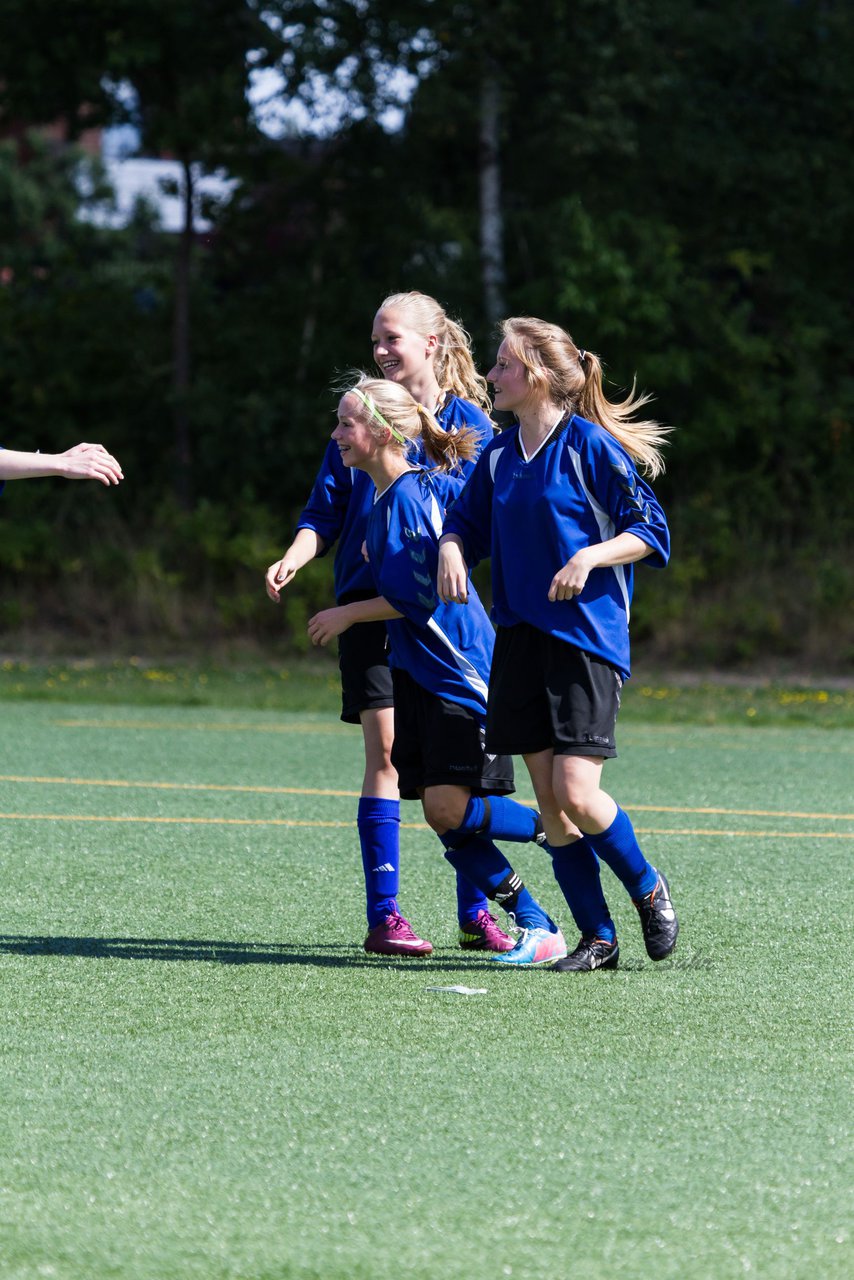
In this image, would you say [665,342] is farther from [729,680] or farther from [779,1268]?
[779,1268]

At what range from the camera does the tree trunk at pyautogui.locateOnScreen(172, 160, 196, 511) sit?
22.1 m

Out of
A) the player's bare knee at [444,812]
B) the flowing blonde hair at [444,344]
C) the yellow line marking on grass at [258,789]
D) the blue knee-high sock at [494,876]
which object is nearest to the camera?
the player's bare knee at [444,812]

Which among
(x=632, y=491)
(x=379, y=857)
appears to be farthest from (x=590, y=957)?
(x=632, y=491)

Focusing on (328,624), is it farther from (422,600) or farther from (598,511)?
(598,511)

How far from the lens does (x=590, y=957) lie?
5.16 meters

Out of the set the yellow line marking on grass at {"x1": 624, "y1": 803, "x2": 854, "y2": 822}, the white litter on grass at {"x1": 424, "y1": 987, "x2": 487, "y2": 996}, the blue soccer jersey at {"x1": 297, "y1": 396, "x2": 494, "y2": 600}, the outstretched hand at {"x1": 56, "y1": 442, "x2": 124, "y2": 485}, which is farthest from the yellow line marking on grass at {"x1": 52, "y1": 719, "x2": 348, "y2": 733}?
the white litter on grass at {"x1": 424, "y1": 987, "x2": 487, "y2": 996}

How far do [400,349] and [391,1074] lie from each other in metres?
2.35

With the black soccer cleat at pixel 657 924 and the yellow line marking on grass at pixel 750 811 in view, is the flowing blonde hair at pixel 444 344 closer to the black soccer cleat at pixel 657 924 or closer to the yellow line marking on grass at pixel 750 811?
the black soccer cleat at pixel 657 924

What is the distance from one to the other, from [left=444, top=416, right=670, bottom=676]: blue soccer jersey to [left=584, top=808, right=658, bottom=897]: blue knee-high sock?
1.44 feet

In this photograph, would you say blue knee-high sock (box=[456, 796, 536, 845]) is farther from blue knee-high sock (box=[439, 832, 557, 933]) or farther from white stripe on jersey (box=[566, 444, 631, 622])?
white stripe on jersey (box=[566, 444, 631, 622])

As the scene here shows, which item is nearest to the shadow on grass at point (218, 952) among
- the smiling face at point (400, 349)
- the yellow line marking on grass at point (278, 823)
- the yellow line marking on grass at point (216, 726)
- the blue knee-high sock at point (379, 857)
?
the blue knee-high sock at point (379, 857)

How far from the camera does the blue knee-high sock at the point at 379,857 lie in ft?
17.8

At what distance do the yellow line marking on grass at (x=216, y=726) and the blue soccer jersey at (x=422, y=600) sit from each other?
7.27m

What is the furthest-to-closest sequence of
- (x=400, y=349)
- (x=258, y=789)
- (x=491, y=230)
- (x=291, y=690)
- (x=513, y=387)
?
(x=491, y=230) → (x=291, y=690) → (x=258, y=789) → (x=400, y=349) → (x=513, y=387)
